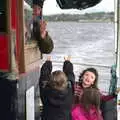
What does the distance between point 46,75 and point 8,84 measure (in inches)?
36.4

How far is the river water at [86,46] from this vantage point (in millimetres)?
4891

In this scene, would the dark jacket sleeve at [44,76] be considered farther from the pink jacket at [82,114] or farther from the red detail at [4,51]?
the red detail at [4,51]

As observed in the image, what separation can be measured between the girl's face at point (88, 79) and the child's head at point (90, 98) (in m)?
0.18

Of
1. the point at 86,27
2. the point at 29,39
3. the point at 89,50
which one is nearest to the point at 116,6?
the point at 86,27

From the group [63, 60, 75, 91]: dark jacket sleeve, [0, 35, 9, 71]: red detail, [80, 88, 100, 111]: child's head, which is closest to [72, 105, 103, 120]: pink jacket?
[80, 88, 100, 111]: child's head

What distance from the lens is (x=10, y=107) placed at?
329 centimetres

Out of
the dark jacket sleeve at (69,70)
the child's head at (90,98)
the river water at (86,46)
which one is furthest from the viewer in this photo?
the river water at (86,46)

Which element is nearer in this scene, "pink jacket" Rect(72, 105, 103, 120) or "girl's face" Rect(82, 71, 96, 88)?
"pink jacket" Rect(72, 105, 103, 120)

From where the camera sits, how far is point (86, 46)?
5215mm

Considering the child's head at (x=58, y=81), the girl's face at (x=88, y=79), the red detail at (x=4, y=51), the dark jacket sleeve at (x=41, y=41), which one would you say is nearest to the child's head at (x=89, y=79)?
the girl's face at (x=88, y=79)

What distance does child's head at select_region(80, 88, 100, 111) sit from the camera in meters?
4.00

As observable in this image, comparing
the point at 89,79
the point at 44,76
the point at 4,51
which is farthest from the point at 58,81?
the point at 4,51

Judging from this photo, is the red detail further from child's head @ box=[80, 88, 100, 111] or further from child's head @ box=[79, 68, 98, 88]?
child's head @ box=[79, 68, 98, 88]

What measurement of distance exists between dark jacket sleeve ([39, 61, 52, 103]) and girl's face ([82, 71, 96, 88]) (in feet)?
0.96
